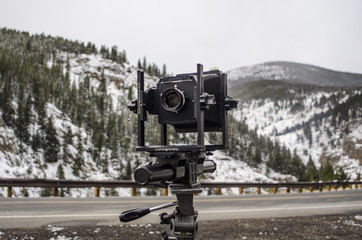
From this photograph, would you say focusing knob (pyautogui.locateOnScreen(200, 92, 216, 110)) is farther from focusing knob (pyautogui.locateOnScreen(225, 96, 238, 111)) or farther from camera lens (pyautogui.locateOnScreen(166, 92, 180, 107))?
focusing knob (pyautogui.locateOnScreen(225, 96, 238, 111))

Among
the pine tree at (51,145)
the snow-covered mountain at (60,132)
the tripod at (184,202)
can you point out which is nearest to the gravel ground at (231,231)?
the tripod at (184,202)

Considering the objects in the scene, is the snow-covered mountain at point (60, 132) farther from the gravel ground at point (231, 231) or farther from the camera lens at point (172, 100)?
Result: the camera lens at point (172, 100)

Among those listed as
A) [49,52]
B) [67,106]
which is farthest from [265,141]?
[49,52]

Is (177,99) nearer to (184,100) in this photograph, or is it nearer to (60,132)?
(184,100)

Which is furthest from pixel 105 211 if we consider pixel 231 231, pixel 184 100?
pixel 184 100

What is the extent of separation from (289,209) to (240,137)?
133 metres

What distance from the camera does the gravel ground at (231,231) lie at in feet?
18.9

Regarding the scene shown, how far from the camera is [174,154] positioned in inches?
95.1

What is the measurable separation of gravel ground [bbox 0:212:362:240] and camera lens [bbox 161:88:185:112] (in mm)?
3865

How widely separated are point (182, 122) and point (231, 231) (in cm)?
444

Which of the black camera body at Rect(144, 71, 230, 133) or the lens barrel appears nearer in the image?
the lens barrel

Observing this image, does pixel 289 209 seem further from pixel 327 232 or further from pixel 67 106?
pixel 67 106

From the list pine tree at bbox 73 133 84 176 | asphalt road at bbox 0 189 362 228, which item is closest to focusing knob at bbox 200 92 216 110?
asphalt road at bbox 0 189 362 228

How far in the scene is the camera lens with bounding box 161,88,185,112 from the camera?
102 inches
